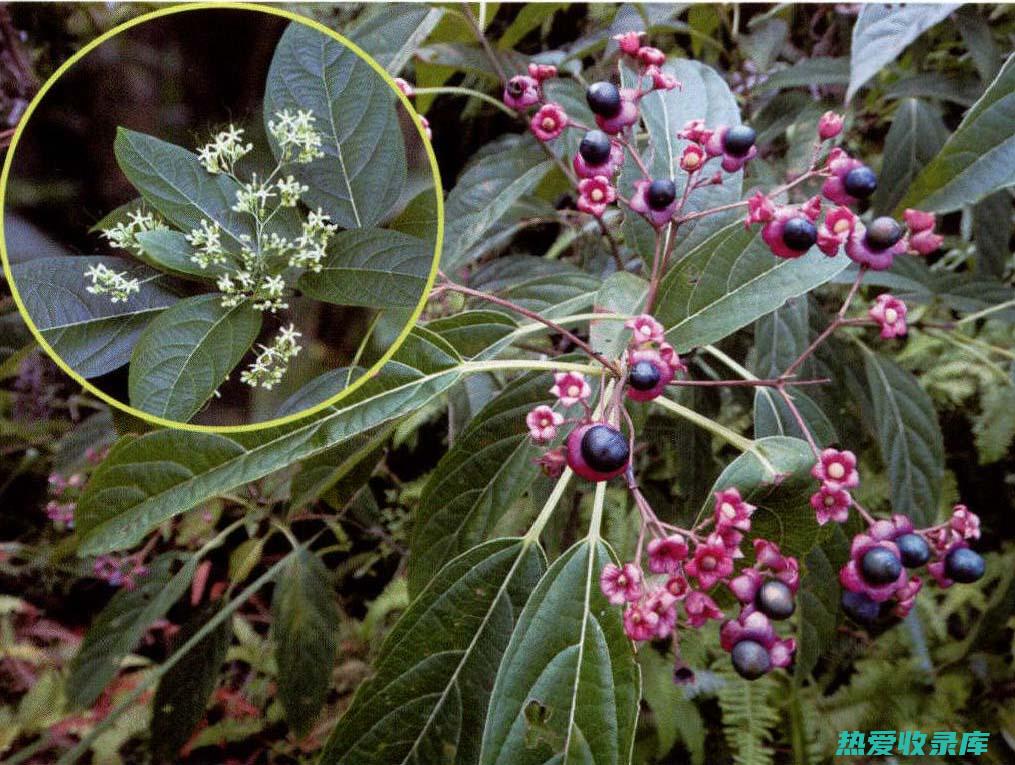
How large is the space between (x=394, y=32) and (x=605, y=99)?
33cm

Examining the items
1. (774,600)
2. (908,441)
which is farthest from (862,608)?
(908,441)

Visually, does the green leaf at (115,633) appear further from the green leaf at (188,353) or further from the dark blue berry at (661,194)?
the dark blue berry at (661,194)

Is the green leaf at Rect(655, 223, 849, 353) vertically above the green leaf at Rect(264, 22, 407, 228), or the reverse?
the green leaf at Rect(264, 22, 407, 228)

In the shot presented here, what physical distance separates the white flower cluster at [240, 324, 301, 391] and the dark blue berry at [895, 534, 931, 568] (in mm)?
461

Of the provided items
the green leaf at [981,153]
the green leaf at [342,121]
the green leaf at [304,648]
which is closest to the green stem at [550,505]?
the green leaf at [342,121]

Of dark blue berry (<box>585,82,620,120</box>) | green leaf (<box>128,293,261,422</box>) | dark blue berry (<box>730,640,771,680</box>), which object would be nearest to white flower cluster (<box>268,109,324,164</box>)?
green leaf (<box>128,293,261,422</box>)

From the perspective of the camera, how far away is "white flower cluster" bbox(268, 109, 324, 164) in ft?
1.66

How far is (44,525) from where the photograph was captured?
5.92ft

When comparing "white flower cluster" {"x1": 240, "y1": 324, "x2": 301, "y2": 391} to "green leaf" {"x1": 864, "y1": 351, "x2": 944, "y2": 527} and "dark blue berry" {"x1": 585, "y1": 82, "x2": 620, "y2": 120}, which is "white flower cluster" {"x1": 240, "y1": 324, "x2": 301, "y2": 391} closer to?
"dark blue berry" {"x1": 585, "y1": 82, "x2": 620, "y2": 120}

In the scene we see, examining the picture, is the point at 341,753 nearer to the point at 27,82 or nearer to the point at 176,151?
the point at 176,151

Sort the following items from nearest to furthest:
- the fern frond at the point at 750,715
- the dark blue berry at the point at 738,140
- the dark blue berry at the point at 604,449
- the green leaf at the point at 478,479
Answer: the dark blue berry at the point at 604,449, the dark blue berry at the point at 738,140, the green leaf at the point at 478,479, the fern frond at the point at 750,715

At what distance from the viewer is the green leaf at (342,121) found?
0.51m

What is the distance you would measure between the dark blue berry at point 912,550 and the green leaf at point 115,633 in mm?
861

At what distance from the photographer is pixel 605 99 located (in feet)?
1.92
